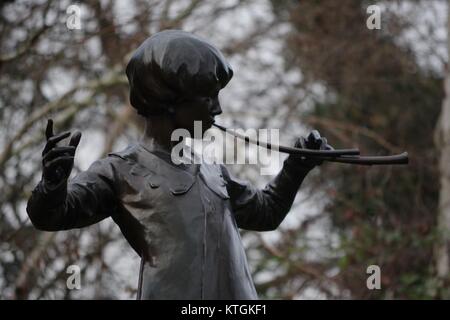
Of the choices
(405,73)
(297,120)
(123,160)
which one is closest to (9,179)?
(297,120)

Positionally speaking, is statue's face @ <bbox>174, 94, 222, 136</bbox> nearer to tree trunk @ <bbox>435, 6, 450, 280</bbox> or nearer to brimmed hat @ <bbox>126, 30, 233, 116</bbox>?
brimmed hat @ <bbox>126, 30, 233, 116</bbox>

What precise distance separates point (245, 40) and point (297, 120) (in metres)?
1.18

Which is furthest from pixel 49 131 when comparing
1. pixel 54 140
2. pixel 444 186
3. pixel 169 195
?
pixel 444 186

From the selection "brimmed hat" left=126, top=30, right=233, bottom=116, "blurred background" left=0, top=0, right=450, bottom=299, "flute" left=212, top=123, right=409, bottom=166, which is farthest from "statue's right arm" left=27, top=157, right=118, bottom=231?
"blurred background" left=0, top=0, right=450, bottom=299

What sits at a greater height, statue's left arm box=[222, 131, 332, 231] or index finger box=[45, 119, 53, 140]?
index finger box=[45, 119, 53, 140]

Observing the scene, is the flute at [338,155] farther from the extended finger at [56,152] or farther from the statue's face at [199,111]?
the extended finger at [56,152]

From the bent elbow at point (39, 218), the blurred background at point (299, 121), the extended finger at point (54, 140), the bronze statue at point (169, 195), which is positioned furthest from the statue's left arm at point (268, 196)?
the blurred background at point (299, 121)

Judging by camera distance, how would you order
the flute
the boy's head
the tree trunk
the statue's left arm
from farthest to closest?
the tree trunk, the statue's left arm, the flute, the boy's head

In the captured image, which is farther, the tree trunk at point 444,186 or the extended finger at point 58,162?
the tree trunk at point 444,186

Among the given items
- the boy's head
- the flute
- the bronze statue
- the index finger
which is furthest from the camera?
the flute

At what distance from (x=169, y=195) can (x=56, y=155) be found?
57cm

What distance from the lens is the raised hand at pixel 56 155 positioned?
15.2 ft

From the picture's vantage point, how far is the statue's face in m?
5.11

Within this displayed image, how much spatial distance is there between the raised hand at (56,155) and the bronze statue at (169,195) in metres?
0.11
